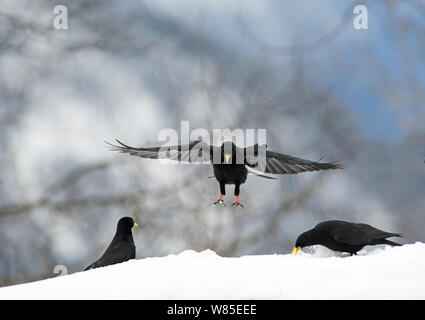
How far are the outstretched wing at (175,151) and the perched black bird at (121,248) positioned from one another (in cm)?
64

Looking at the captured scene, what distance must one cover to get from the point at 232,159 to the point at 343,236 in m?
1.57

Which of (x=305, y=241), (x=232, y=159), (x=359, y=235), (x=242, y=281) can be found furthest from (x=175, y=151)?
(x=242, y=281)

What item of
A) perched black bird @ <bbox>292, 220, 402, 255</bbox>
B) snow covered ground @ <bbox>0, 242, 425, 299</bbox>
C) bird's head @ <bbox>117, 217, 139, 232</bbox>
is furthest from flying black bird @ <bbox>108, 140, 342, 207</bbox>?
snow covered ground @ <bbox>0, 242, 425, 299</bbox>

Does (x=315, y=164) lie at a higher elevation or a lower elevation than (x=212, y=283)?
higher

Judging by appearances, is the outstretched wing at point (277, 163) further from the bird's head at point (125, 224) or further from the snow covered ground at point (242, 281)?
the snow covered ground at point (242, 281)

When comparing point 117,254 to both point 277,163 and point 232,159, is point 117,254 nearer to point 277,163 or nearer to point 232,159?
point 232,159

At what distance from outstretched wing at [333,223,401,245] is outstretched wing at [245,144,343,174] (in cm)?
93

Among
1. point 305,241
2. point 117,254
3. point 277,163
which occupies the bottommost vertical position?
point 117,254

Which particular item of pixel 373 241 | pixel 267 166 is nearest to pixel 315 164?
pixel 267 166

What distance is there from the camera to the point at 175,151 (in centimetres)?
450
